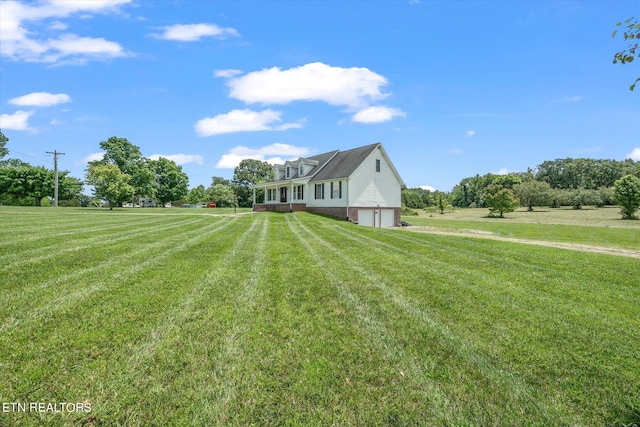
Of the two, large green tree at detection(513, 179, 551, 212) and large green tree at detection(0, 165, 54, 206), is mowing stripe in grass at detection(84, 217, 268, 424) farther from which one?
large green tree at detection(513, 179, 551, 212)

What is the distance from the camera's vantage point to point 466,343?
376 cm

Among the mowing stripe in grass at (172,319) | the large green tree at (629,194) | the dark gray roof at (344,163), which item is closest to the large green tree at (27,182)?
the dark gray roof at (344,163)

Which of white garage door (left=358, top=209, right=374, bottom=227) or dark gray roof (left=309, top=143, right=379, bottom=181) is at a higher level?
dark gray roof (left=309, top=143, right=379, bottom=181)

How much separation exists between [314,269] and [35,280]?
5.00 meters

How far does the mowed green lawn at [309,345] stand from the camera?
2643 millimetres

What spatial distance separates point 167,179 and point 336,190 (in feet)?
134

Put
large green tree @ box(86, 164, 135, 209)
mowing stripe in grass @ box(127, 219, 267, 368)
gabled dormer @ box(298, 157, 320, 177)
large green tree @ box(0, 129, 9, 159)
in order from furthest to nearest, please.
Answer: large green tree @ box(0, 129, 9, 159) → large green tree @ box(86, 164, 135, 209) → gabled dormer @ box(298, 157, 320, 177) → mowing stripe in grass @ box(127, 219, 267, 368)

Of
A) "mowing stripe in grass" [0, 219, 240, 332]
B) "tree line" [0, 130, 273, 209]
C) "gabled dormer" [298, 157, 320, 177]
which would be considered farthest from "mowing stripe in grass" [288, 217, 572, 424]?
"tree line" [0, 130, 273, 209]

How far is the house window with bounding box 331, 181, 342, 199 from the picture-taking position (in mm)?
26448

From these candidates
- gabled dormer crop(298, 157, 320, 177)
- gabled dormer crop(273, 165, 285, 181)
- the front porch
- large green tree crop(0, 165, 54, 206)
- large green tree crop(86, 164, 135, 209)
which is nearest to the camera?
the front porch

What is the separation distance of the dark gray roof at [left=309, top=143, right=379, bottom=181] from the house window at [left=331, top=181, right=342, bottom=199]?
0.61 metres

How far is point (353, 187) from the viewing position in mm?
25891

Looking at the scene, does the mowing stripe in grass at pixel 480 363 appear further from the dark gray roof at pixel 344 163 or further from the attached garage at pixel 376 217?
the dark gray roof at pixel 344 163

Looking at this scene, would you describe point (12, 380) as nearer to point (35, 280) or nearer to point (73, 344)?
point (73, 344)
